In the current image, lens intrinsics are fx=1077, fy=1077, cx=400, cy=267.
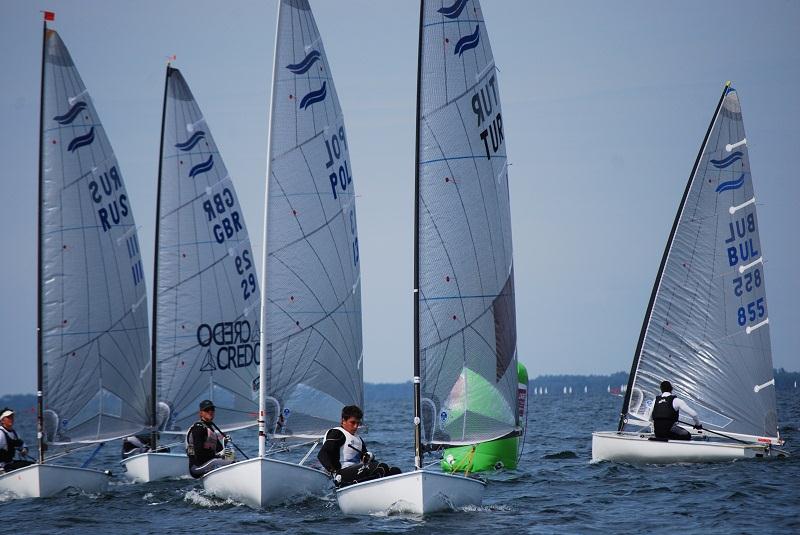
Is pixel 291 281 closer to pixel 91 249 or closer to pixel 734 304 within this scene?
pixel 91 249

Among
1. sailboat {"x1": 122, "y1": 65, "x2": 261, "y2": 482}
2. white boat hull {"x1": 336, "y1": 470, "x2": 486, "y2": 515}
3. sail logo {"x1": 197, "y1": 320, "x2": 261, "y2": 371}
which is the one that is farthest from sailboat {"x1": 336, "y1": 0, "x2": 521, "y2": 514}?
sail logo {"x1": 197, "y1": 320, "x2": 261, "y2": 371}

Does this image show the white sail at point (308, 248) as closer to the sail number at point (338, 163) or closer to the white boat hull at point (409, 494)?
the sail number at point (338, 163)

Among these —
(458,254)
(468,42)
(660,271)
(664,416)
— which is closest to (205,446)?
(458,254)

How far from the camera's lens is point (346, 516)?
1434cm

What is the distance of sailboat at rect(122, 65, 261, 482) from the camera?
73.8 feet

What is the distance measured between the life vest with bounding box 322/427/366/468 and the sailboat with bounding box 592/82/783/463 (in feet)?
30.3

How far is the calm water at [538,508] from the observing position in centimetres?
1380

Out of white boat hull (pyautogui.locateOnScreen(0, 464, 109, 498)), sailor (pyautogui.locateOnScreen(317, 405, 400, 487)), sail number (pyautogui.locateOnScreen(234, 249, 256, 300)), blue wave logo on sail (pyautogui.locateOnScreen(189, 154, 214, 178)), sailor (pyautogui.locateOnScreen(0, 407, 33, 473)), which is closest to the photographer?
sailor (pyautogui.locateOnScreen(317, 405, 400, 487))

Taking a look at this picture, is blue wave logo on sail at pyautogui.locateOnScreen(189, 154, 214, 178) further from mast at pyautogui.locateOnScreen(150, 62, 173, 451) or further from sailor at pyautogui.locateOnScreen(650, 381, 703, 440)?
sailor at pyautogui.locateOnScreen(650, 381, 703, 440)

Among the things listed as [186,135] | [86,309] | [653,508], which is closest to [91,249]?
[86,309]

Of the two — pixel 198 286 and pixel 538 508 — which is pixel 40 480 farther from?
pixel 538 508

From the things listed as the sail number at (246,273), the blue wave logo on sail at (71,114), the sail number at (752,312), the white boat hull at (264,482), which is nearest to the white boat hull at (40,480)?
the white boat hull at (264,482)

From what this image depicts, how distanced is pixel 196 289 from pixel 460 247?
29.7 ft

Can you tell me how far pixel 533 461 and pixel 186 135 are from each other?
34.3 ft
